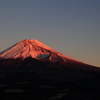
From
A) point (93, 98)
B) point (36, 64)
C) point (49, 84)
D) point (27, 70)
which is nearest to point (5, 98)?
point (93, 98)

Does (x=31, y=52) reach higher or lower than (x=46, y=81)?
higher

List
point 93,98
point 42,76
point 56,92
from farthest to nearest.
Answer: point 42,76 < point 56,92 < point 93,98

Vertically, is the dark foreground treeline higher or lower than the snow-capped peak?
lower

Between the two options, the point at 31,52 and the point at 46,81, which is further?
the point at 31,52

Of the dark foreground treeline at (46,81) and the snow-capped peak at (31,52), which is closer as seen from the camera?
the dark foreground treeline at (46,81)

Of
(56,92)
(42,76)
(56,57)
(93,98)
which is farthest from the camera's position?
(56,57)

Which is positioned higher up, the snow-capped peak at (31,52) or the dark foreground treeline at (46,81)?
the snow-capped peak at (31,52)

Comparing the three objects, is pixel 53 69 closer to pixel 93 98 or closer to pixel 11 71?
pixel 11 71

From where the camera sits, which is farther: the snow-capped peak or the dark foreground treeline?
the snow-capped peak
